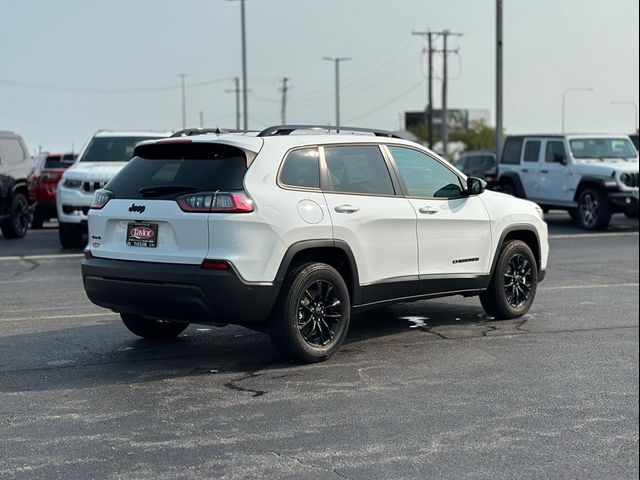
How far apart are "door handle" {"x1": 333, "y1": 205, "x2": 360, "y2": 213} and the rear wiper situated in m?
1.12

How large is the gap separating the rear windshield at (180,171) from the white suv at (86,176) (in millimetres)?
7513

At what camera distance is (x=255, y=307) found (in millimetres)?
7012

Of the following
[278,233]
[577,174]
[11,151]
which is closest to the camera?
[278,233]

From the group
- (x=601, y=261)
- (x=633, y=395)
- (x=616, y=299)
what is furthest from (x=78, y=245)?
(x=633, y=395)

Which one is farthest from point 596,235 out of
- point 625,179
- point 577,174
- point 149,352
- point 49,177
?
point 149,352

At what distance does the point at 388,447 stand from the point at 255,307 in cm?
190

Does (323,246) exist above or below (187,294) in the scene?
above

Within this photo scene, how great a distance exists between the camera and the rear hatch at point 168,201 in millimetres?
7035

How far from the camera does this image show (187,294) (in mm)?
6969

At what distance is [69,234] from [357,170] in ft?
31.5

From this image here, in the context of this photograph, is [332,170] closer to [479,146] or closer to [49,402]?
[49,402]

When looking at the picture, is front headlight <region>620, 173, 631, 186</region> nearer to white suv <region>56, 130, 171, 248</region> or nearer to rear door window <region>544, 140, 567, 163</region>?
rear door window <region>544, 140, 567, 163</region>

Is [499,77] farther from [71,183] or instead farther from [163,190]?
[163,190]

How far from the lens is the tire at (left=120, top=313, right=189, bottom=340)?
27.2ft
